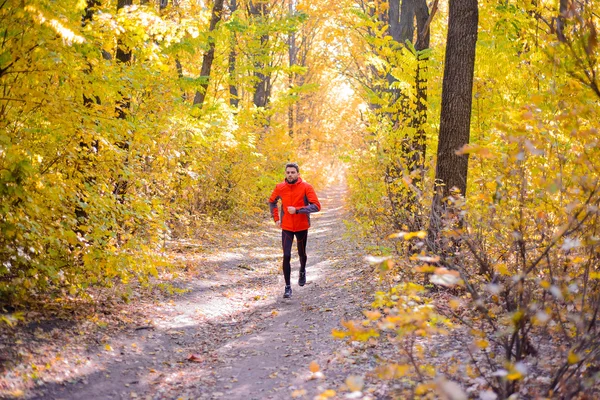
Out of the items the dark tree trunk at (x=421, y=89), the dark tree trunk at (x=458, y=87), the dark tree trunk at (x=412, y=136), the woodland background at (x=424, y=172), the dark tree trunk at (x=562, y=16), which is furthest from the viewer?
the dark tree trunk at (x=421, y=89)

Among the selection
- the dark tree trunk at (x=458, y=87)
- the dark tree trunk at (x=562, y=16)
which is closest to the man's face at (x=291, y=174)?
the dark tree trunk at (x=458, y=87)

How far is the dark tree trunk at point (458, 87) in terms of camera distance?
7.60 meters

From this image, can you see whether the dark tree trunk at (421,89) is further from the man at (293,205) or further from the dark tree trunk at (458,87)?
the man at (293,205)

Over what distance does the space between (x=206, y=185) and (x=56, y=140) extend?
9581 mm

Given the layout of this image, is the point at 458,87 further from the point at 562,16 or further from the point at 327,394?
the point at 327,394

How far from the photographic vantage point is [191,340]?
22.9 ft

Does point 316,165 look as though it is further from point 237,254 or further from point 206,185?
point 237,254

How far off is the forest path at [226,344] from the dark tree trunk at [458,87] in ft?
8.24

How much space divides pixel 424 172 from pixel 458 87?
4.99ft

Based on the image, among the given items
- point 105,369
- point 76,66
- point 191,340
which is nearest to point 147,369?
point 105,369

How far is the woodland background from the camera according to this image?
385 centimetres

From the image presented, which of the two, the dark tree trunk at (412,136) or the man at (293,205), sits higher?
the dark tree trunk at (412,136)

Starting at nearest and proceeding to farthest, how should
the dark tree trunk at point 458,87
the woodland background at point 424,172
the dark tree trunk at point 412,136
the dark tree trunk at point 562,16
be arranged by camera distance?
the dark tree trunk at point 562,16
the woodland background at point 424,172
the dark tree trunk at point 458,87
the dark tree trunk at point 412,136

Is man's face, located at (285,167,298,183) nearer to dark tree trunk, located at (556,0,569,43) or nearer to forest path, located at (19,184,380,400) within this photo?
forest path, located at (19,184,380,400)
